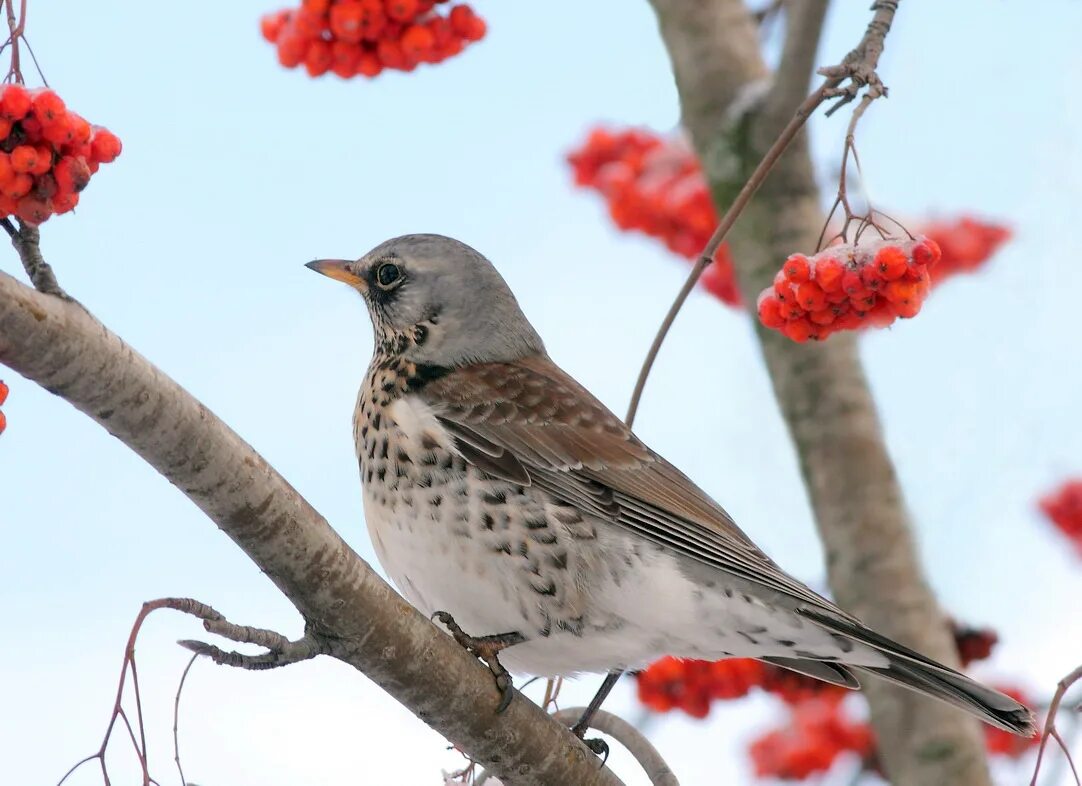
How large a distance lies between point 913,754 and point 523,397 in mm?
1856

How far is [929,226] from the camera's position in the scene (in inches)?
231

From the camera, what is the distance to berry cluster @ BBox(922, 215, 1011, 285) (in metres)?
5.80

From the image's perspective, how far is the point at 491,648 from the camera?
312cm

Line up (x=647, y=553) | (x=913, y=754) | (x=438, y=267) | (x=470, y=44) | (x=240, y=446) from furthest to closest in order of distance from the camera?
(x=913, y=754)
(x=438, y=267)
(x=470, y=44)
(x=647, y=553)
(x=240, y=446)

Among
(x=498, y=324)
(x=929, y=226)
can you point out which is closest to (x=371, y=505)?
(x=498, y=324)

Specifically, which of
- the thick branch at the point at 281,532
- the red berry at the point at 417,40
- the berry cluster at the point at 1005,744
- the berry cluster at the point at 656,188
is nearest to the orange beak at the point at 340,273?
the red berry at the point at 417,40

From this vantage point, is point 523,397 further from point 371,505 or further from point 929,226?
point 929,226

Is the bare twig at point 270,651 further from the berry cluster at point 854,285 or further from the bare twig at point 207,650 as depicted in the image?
the berry cluster at point 854,285

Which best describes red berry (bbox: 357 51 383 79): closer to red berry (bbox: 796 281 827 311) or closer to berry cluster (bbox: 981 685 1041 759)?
red berry (bbox: 796 281 827 311)

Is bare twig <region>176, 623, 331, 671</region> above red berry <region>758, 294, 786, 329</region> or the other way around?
the other way around

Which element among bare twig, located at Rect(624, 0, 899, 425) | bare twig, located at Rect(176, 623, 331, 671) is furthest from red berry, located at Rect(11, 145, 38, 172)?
bare twig, located at Rect(624, 0, 899, 425)

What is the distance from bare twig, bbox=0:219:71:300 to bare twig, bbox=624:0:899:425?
1.30 m

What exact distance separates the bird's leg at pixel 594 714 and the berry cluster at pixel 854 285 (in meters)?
1.19

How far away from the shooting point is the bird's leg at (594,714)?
12.1 feet
